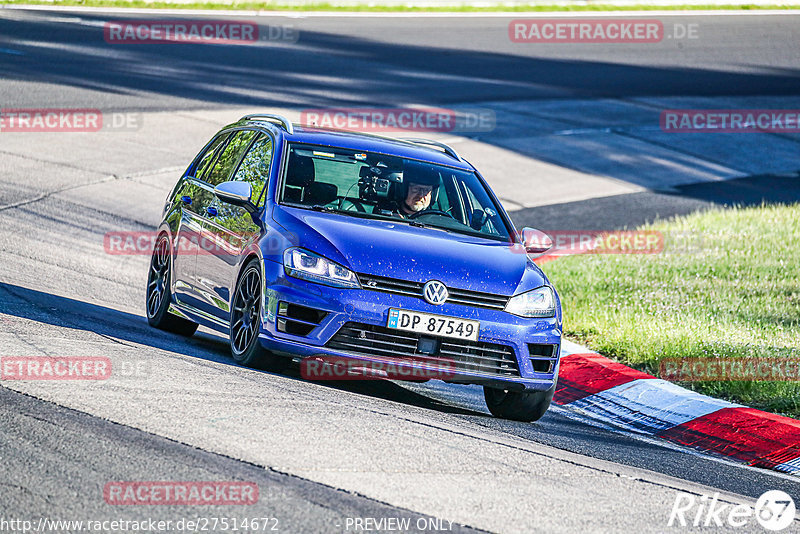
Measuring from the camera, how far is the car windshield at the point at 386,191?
8.32 m

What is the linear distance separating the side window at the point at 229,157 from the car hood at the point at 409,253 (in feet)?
4.57

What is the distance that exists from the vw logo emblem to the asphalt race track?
2.19ft

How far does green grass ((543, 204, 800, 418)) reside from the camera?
9.50 meters

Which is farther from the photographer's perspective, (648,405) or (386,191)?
(648,405)

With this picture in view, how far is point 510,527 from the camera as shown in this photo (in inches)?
201

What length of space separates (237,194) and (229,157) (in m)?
1.36

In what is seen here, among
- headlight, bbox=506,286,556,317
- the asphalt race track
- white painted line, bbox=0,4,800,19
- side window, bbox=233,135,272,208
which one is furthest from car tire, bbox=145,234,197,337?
white painted line, bbox=0,4,800,19

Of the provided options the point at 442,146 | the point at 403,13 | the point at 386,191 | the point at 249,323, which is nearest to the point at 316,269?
the point at 249,323

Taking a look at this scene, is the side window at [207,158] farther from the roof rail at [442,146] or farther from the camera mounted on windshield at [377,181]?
the camera mounted on windshield at [377,181]

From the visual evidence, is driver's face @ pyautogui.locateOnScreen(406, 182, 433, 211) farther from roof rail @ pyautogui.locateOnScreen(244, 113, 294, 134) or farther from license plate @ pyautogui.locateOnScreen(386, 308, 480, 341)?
license plate @ pyautogui.locateOnScreen(386, 308, 480, 341)

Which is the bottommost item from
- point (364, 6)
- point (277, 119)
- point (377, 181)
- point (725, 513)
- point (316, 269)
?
point (725, 513)

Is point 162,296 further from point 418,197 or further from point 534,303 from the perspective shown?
point 534,303

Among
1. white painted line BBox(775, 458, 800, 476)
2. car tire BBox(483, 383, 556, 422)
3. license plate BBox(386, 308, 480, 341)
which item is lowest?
white painted line BBox(775, 458, 800, 476)

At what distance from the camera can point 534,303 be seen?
303 inches
